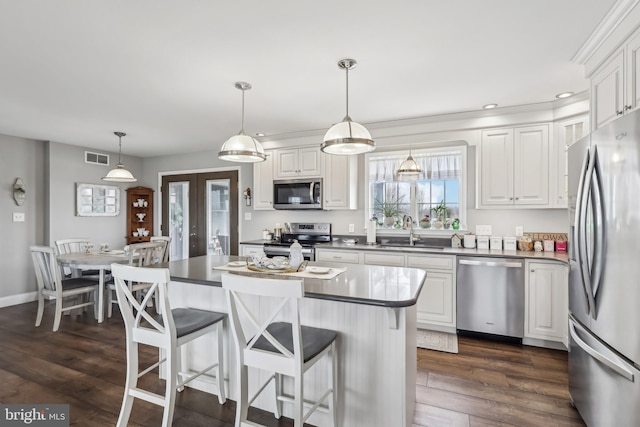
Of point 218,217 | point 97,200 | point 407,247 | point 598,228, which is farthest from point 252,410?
point 97,200

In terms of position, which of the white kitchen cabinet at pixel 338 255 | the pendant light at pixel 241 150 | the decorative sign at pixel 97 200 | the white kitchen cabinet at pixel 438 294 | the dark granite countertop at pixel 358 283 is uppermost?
the pendant light at pixel 241 150

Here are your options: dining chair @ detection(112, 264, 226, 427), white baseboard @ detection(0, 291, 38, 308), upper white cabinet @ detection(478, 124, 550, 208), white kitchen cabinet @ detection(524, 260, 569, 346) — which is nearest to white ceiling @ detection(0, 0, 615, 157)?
upper white cabinet @ detection(478, 124, 550, 208)

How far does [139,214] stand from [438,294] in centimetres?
574

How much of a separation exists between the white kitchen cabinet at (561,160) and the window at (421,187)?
0.90 metres

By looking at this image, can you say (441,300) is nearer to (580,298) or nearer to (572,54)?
(580,298)

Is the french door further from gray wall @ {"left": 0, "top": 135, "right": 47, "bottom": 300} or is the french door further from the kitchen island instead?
the kitchen island

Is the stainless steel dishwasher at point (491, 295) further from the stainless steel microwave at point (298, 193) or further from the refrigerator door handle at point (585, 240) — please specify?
the stainless steel microwave at point (298, 193)

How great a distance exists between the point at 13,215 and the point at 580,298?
6743mm

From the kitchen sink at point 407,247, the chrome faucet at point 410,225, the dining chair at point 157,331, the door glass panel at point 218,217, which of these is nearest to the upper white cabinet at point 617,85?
the kitchen sink at point 407,247

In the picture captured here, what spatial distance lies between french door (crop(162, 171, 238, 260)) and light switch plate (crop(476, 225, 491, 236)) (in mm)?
3806

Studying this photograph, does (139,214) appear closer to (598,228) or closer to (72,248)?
(72,248)

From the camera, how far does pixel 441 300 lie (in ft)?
11.8

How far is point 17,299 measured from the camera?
4840 mm

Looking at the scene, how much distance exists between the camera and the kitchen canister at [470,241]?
385cm
